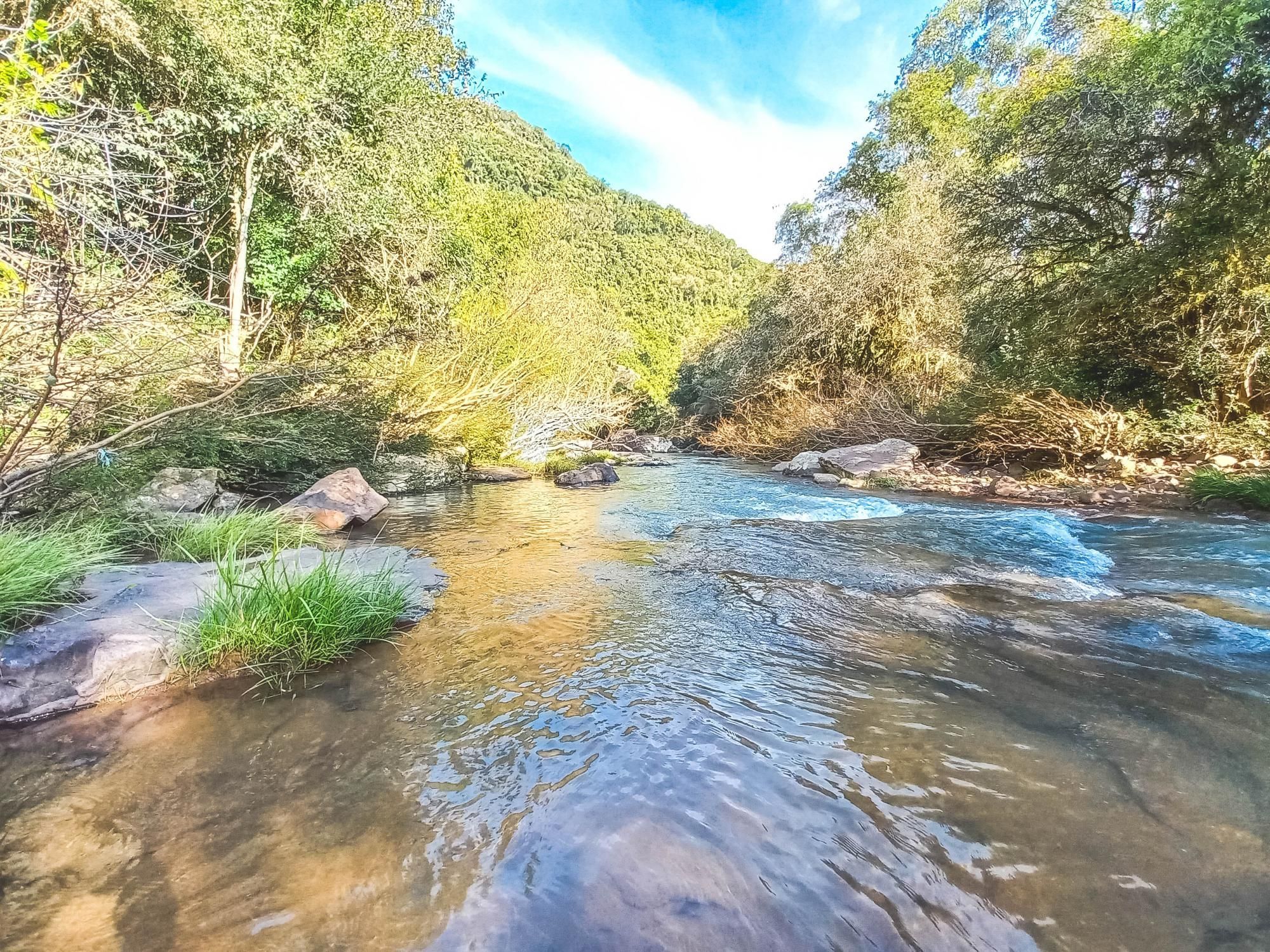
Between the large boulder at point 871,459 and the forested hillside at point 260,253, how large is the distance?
775cm

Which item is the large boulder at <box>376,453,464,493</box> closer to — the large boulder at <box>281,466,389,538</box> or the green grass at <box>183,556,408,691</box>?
the large boulder at <box>281,466,389,538</box>

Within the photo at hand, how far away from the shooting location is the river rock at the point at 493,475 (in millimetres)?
13930

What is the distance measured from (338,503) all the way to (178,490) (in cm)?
183

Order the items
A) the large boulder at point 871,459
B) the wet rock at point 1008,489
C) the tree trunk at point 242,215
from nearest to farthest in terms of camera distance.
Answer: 1. the tree trunk at point 242,215
2. the wet rock at point 1008,489
3. the large boulder at point 871,459

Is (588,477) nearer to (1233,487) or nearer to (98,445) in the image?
(98,445)

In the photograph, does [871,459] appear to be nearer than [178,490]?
No

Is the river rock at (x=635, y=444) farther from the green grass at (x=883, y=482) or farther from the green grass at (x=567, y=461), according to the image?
the green grass at (x=883, y=482)

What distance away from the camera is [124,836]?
1.97 metres

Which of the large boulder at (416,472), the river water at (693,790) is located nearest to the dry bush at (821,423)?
the large boulder at (416,472)

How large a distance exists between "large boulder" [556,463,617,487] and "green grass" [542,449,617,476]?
858mm

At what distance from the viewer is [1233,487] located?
7.64m

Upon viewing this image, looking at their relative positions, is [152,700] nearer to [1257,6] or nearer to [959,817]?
[959,817]

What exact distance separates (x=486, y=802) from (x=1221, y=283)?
42.4 feet

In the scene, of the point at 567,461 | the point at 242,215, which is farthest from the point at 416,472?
the point at 242,215
